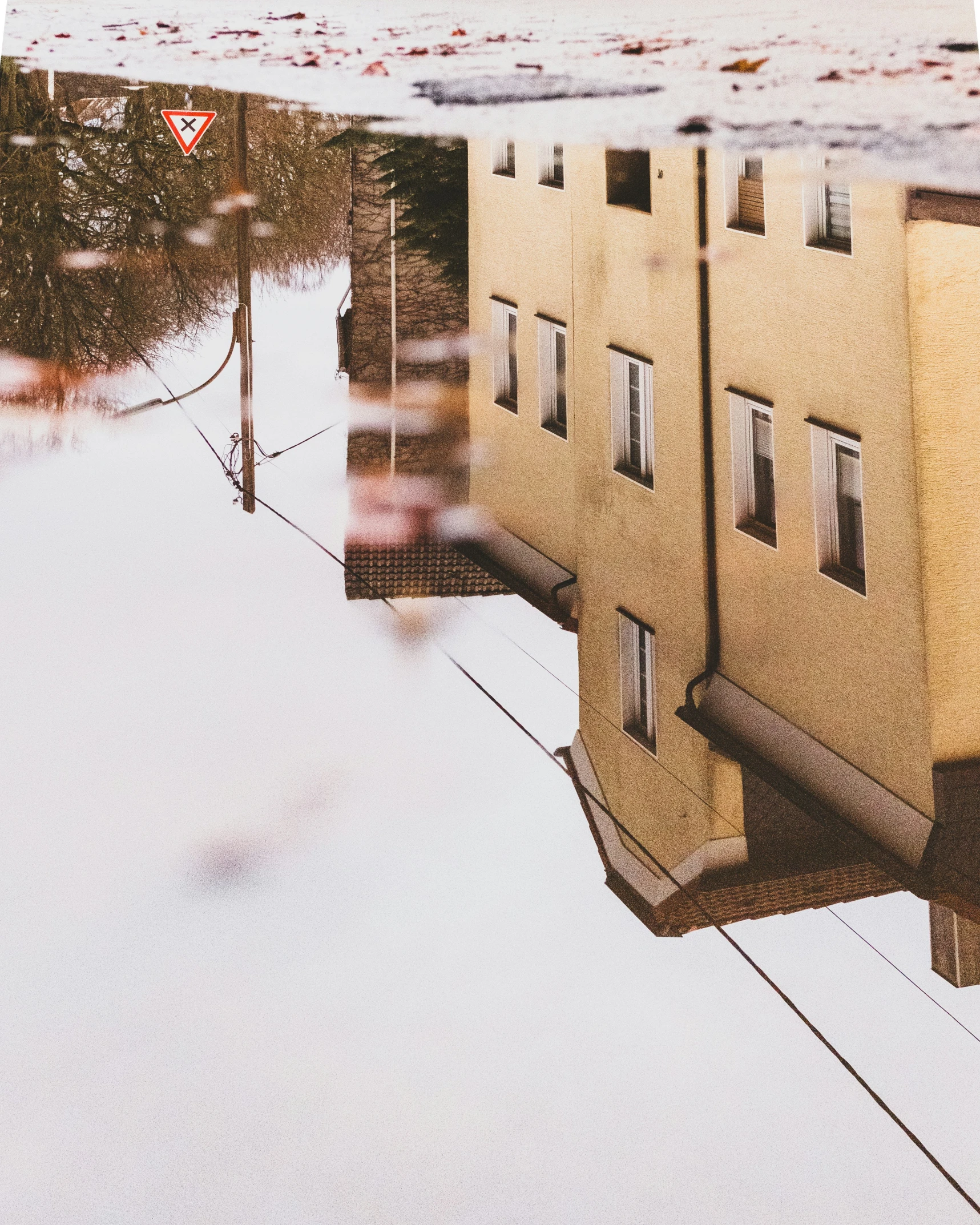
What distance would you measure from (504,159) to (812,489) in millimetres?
895

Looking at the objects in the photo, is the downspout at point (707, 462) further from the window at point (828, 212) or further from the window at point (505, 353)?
the window at point (505, 353)

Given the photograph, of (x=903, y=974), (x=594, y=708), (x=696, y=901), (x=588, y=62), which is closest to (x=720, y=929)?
(x=696, y=901)

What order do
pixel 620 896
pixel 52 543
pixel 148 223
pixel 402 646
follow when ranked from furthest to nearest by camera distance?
pixel 148 223 < pixel 52 543 < pixel 402 646 < pixel 620 896

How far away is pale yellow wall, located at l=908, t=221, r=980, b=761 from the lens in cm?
127

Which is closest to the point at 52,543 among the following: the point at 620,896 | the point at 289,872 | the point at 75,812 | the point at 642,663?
the point at 75,812

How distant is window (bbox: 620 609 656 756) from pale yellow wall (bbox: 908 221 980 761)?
0.88 ft

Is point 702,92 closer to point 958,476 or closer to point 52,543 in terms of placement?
point 958,476

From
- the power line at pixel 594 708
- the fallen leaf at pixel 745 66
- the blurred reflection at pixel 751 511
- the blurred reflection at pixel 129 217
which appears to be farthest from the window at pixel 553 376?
the fallen leaf at pixel 745 66

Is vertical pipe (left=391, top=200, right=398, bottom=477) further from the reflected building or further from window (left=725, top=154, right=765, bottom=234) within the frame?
window (left=725, top=154, right=765, bottom=234)

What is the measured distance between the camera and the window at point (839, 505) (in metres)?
1.42

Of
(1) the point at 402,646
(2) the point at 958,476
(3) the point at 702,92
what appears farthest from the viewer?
(3) the point at 702,92

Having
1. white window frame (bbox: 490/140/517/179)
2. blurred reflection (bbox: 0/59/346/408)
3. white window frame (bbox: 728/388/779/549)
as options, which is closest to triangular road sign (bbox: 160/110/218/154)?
blurred reflection (bbox: 0/59/346/408)

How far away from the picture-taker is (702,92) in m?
2.29

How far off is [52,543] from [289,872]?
1.97ft
